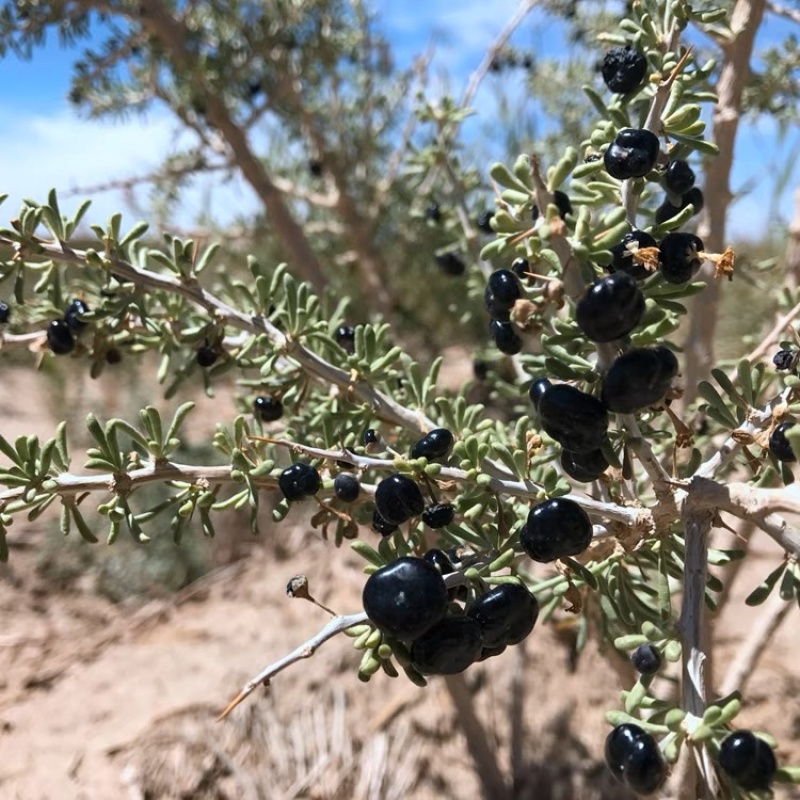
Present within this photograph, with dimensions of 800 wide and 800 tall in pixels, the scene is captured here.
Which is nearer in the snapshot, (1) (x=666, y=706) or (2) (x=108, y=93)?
(1) (x=666, y=706)

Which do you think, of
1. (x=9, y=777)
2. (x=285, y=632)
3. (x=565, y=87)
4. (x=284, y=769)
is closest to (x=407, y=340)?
(x=565, y=87)

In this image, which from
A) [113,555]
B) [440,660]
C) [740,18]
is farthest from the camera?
[113,555]

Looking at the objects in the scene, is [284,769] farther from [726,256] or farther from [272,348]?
[726,256]

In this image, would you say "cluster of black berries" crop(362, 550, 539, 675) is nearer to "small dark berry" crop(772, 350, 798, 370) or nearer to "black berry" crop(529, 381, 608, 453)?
"black berry" crop(529, 381, 608, 453)

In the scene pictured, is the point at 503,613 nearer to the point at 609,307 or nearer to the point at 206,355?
the point at 609,307

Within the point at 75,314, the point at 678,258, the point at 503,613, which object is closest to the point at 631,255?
the point at 678,258

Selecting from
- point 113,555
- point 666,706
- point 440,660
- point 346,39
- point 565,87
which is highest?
point 346,39

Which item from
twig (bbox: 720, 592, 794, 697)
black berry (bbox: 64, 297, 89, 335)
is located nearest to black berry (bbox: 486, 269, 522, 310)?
black berry (bbox: 64, 297, 89, 335)
